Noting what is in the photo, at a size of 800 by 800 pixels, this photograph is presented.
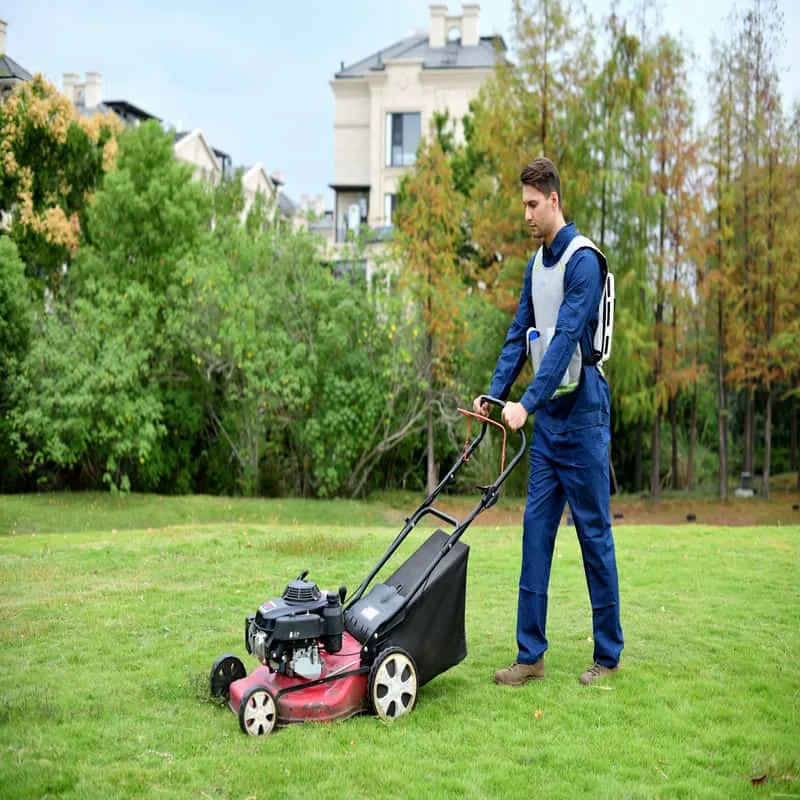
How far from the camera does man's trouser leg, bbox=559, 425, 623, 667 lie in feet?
15.0

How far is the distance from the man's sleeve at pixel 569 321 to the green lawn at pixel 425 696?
1.29 m

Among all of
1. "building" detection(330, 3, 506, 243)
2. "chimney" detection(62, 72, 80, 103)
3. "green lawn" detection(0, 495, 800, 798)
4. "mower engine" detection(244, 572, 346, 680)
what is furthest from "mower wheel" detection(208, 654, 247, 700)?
"chimney" detection(62, 72, 80, 103)

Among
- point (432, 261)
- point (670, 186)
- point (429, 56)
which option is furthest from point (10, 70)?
point (429, 56)

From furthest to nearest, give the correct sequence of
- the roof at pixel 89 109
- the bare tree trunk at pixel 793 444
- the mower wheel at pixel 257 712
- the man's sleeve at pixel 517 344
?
the roof at pixel 89 109
the bare tree trunk at pixel 793 444
the man's sleeve at pixel 517 344
the mower wheel at pixel 257 712

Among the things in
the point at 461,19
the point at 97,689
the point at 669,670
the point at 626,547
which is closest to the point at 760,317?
the point at 626,547

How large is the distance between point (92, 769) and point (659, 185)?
16147 mm

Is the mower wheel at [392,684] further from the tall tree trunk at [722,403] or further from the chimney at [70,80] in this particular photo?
the chimney at [70,80]

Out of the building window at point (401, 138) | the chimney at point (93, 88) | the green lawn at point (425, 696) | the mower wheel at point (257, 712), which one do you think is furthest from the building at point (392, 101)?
the mower wheel at point (257, 712)

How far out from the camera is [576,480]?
4.57 meters

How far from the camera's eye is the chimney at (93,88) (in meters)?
40.7

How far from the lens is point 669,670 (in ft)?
16.0

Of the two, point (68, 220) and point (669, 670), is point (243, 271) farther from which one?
point (669, 670)

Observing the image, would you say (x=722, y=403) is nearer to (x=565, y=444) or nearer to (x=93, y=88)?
(x=565, y=444)

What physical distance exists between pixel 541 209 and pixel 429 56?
30547 mm
